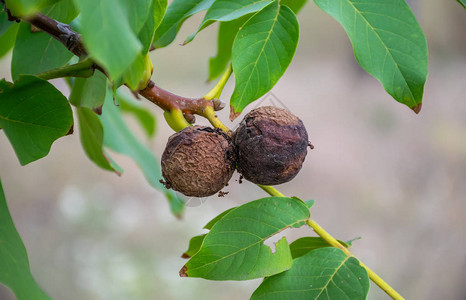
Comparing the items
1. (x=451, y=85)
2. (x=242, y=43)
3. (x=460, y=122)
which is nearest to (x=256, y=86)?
(x=242, y=43)

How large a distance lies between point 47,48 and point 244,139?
0.48 meters

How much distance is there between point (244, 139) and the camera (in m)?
0.94

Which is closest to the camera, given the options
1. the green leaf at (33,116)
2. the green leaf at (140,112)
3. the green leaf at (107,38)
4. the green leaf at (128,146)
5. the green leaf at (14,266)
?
the green leaf at (107,38)

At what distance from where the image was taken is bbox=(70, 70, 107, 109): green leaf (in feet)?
3.87

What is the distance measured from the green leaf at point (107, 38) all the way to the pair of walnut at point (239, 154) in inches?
16.6

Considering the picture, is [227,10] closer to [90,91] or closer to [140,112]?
[90,91]

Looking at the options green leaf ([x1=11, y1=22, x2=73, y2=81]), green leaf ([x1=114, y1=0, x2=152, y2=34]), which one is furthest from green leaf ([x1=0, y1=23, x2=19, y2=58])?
green leaf ([x1=114, y1=0, x2=152, y2=34])

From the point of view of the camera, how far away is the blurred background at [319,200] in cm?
408

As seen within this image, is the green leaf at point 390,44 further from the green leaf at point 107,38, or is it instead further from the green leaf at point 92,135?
the green leaf at point 92,135

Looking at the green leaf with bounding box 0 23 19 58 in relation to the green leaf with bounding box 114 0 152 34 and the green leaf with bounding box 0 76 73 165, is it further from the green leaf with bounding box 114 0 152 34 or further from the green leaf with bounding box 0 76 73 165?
the green leaf with bounding box 114 0 152 34

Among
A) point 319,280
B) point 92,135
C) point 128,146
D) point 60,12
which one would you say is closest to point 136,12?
point 60,12

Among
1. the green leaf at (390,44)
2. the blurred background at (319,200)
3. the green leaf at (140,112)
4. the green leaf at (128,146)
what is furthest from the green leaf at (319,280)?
the blurred background at (319,200)

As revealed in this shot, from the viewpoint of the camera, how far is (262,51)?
0.88 metres

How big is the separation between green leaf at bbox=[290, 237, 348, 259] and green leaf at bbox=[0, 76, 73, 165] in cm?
47
